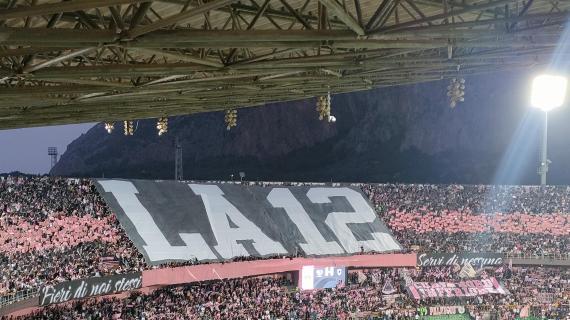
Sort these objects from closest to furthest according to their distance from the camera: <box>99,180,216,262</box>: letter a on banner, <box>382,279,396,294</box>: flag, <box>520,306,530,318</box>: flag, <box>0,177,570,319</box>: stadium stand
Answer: <box>0,177,570,319</box>: stadium stand < <box>99,180,216,262</box>: letter a on banner < <box>520,306,530,318</box>: flag < <box>382,279,396,294</box>: flag

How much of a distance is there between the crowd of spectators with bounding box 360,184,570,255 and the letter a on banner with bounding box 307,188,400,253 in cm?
110

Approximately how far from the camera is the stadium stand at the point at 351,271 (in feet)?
106

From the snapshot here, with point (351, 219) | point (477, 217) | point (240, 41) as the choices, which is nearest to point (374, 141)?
point (477, 217)

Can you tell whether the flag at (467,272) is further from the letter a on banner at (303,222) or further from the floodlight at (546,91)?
the floodlight at (546,91)

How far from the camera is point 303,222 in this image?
152 feet

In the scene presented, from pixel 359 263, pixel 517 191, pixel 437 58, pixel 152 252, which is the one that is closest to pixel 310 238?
pixel 359 263

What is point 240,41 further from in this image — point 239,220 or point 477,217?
point 477,217

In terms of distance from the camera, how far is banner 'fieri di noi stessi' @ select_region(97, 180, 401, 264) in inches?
1566

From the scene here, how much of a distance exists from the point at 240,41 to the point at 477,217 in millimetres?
41794

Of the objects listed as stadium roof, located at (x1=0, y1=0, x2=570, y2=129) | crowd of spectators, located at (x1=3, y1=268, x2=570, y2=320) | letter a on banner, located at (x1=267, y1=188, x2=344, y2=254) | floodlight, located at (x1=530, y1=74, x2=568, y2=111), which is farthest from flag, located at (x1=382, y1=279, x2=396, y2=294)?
floodlight, located at (x1=530, y1=74, x2=568, y2=111)

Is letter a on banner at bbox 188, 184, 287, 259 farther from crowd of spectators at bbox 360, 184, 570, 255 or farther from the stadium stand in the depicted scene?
crowd of spectators at bbox 360, 184, 570, 255

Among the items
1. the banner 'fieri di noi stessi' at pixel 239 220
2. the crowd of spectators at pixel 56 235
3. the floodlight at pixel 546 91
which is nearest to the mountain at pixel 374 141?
the floodlight at pixel 546 91

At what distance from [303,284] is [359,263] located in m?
4.63

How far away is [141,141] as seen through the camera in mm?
111438
